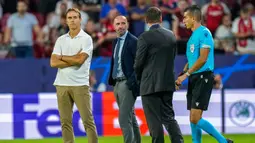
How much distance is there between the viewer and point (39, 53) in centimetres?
1809

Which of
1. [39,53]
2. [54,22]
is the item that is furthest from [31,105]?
[54,22]

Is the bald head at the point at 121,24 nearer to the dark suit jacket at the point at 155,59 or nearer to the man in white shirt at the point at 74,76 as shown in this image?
the man in white shirt at the point at 74,76

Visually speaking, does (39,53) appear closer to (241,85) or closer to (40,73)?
(40,73)

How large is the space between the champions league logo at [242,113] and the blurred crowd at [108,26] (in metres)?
2.60

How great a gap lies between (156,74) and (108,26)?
7656 mm

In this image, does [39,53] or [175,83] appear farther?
[39,53]

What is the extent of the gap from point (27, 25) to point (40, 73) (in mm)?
1240

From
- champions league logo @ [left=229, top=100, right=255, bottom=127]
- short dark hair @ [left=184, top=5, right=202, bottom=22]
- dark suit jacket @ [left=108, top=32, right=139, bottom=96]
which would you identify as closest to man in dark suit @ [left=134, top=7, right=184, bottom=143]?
short dark hair @ [left=184, top=5, right=202, bottom=22]

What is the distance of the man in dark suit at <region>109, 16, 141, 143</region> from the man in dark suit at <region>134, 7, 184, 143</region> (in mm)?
943

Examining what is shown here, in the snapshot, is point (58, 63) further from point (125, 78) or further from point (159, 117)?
point (159, 117)

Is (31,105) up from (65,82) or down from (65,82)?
down

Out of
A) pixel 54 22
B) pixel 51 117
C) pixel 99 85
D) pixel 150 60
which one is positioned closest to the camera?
pixel 150 60

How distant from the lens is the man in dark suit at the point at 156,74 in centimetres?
1044

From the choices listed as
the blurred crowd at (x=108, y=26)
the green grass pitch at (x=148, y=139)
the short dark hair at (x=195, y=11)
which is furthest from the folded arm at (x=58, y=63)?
the blurred crowd at (x=108, y=26)
